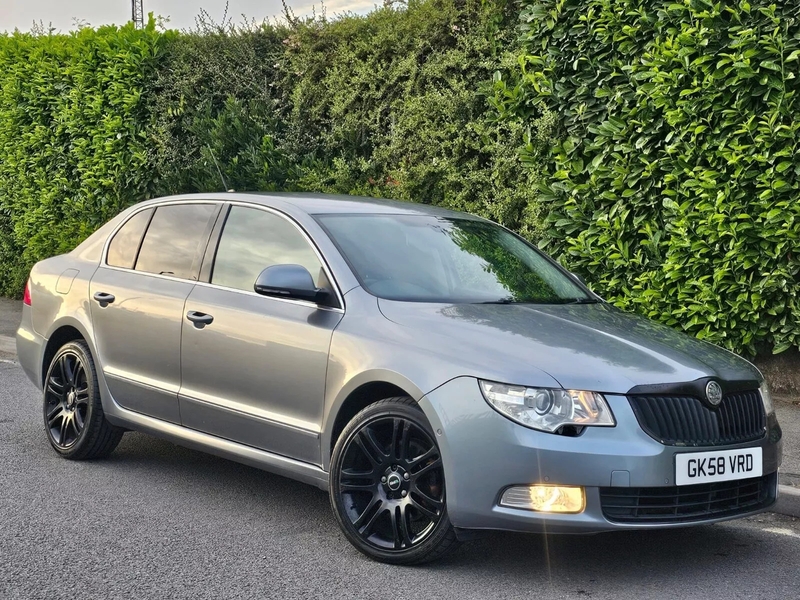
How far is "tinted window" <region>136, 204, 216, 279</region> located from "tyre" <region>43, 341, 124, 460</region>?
74 cm

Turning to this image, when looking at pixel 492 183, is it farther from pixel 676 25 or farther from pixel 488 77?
pixel 676 25

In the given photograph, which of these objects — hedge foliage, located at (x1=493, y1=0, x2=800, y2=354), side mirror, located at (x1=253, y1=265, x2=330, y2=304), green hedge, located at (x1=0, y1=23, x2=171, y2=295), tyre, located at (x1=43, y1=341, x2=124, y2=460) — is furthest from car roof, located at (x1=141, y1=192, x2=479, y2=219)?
green hedge, located at (x1=0, y1=23, x2=171, y2=295)

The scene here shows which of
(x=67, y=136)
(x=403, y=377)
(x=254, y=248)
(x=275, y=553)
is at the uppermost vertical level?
(x=67, y=136)

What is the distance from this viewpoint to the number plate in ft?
14.6

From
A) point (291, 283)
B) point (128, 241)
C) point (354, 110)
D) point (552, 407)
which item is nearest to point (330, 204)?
point (291, 283)

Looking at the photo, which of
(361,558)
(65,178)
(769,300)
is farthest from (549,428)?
(65,178)

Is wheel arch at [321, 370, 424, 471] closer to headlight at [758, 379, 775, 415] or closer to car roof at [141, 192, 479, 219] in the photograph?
car roof at [141, 192, 479, 219]

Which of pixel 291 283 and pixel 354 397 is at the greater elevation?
pixel 291 283

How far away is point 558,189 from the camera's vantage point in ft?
29.8

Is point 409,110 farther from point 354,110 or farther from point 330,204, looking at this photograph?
point 330,204

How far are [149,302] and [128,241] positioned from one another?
77 centimetres

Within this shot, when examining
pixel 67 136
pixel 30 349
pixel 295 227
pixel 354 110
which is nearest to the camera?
pixel 295 227

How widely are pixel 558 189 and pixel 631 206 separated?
0.69 m

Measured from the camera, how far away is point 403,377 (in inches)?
186
